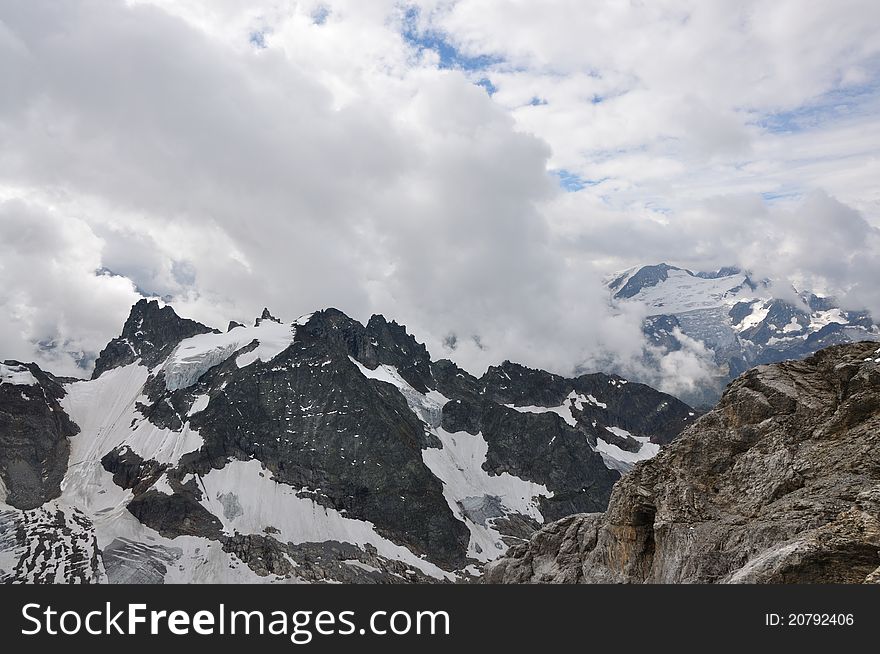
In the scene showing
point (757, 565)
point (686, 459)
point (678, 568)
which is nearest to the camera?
point (757, 565)

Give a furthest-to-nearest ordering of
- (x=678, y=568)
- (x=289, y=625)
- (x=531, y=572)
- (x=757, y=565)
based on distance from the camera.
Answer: (x=531, y=572), (x=678, y=568), (x=757, y=565), (x=289, y=625)

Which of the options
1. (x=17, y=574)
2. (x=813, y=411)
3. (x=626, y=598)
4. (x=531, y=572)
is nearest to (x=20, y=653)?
(x=626, y=598)

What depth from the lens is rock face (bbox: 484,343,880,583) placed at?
25.4 m

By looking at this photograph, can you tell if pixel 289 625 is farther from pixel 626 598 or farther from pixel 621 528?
pixel 621 528

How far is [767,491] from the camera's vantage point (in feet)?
111

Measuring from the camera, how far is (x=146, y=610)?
1953cm

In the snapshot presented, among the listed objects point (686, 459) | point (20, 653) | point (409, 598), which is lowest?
point (20, 653)

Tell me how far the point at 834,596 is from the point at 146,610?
2278 centimetres

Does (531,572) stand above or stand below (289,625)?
above

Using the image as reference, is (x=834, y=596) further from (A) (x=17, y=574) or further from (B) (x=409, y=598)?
(A) (x=17, y=574)

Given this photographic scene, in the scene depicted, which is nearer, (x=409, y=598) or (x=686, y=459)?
(x=409, y=598)

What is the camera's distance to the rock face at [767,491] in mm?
25391

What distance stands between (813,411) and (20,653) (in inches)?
1611

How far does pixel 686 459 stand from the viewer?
4128 centimetres
